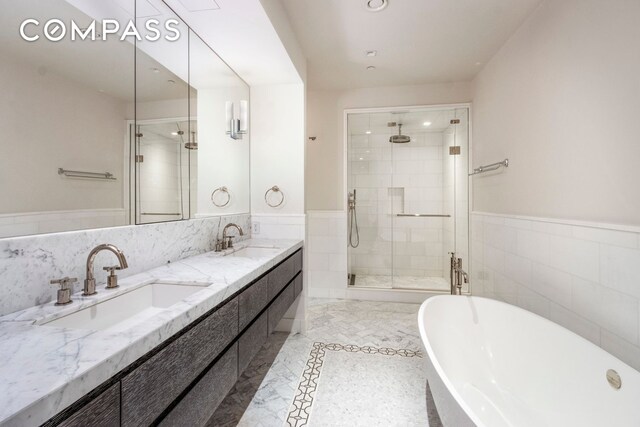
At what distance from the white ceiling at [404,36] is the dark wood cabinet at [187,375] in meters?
1.92

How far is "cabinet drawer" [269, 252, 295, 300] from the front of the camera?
5.42 feet

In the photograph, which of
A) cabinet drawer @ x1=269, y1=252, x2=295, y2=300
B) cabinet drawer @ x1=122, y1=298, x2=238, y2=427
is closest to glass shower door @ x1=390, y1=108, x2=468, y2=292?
cabinet drawer @ x1=269, y1=252, x2=295, y2=300

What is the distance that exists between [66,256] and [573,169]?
97.7 inches

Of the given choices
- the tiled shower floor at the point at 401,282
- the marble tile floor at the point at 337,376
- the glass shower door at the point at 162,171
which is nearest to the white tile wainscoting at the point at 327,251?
the tiled shower floor at the point at 401,282

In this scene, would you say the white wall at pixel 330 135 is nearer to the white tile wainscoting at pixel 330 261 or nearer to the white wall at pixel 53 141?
the white tile wainscoting at pixel 330 261

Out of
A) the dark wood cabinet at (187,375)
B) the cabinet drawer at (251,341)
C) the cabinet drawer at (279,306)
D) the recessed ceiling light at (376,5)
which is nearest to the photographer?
the dark wood cabinet at (187,375)

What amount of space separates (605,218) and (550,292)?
24.5 inches

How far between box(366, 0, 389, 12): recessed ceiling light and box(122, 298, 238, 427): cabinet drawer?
81.8 inches

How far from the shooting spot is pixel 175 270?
1.39 meters

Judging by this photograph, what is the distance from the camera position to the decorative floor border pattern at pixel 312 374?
5.02ft

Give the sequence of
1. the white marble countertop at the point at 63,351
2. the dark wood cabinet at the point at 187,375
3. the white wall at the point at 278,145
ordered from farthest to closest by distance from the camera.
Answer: the white wall at the point at 278,145 < the dark wood cabinet at the point at 187,375 < the white marble countertop at the point at 63,351

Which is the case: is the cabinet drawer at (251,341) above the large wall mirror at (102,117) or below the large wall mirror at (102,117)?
below

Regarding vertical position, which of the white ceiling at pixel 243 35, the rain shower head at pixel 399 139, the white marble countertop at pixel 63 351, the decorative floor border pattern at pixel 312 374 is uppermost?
the white ceiling at pixel 243 35

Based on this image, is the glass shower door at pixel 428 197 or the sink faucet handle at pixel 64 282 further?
the glass shower door at pixel 428 197
